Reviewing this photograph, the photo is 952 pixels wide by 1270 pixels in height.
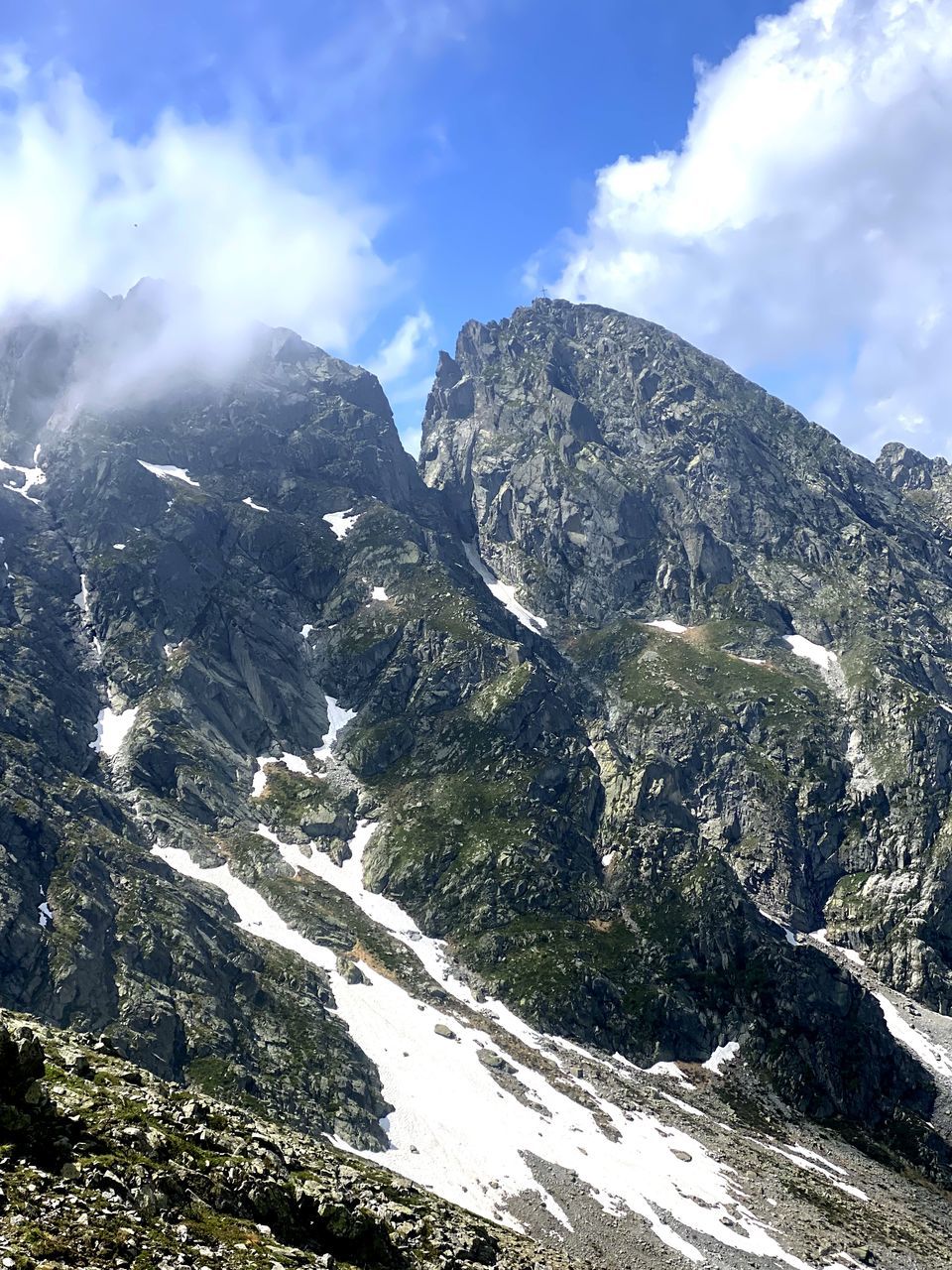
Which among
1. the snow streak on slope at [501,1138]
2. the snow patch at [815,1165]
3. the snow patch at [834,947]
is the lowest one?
the snow streak on slope at [501,1138]

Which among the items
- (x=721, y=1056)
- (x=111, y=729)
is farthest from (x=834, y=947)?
(x=111, y=729)

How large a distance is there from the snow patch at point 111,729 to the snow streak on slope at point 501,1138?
7269 cm

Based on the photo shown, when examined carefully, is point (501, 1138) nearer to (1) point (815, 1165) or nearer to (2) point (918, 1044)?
(1) point (815, 1165)

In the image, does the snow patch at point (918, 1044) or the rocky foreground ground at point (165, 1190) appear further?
the snow patch at point (918, 1044)

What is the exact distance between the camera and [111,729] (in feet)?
615

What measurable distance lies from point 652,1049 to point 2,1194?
420 ft

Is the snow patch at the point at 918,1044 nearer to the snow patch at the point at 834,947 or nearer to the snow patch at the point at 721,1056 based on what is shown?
the snow patch at the point at 834,947

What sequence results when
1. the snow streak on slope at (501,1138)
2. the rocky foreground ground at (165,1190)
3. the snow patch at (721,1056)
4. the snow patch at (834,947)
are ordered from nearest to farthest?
the rocky foreground ground at (165,1190) → the snow streak on slope at (501,1138) → the snow patch at (721,1056) → the snow patch at (834,947)

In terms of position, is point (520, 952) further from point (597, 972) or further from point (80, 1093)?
point (80, 1093)

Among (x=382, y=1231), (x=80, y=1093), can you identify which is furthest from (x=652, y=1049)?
(x=80, y=1093)

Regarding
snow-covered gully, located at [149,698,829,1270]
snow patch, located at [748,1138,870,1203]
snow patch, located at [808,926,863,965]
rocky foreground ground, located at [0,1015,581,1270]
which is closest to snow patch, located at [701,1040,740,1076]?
snow-covered gully, located at [149,698,829,1270]

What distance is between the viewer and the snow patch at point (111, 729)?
180250 millimetres

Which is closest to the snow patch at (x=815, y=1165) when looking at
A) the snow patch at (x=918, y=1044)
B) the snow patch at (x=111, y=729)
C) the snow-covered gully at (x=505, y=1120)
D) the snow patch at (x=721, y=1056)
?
the snow-covered gully at (x=505, y=1120)

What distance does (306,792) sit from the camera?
188 meters
